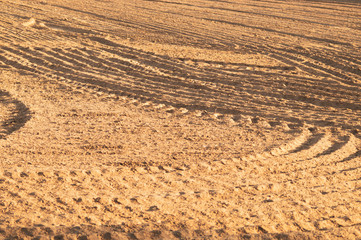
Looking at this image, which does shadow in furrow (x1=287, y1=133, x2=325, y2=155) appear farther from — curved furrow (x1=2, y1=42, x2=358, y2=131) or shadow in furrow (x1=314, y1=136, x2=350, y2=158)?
curved furrow (x1=2, y1=42, x2=358, y2=131)

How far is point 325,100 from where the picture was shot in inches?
350

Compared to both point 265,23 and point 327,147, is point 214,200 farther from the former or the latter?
point 265,23

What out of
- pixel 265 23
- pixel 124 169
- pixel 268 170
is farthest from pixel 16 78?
pixel 265 23

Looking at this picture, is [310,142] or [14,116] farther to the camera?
[14,116]

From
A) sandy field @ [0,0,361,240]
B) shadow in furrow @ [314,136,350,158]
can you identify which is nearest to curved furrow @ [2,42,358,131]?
sandy field @ [0,0,361,240]

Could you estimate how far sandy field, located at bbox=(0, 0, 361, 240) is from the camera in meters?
4.37

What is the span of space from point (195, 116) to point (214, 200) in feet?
9.80

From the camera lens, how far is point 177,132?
264 inches

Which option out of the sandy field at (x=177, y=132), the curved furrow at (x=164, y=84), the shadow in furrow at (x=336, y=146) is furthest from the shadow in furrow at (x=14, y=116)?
the shadow in furrow at (x=336, y=146)

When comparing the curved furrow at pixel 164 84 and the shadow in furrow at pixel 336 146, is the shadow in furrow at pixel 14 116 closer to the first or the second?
the curved furrow at pixel 164 84

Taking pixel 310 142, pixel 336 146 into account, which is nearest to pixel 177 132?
pixel 310 142

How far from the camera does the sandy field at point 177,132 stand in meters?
4.37

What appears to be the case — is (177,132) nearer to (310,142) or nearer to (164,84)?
(310,142)

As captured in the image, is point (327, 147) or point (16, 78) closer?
point (327, 147)
